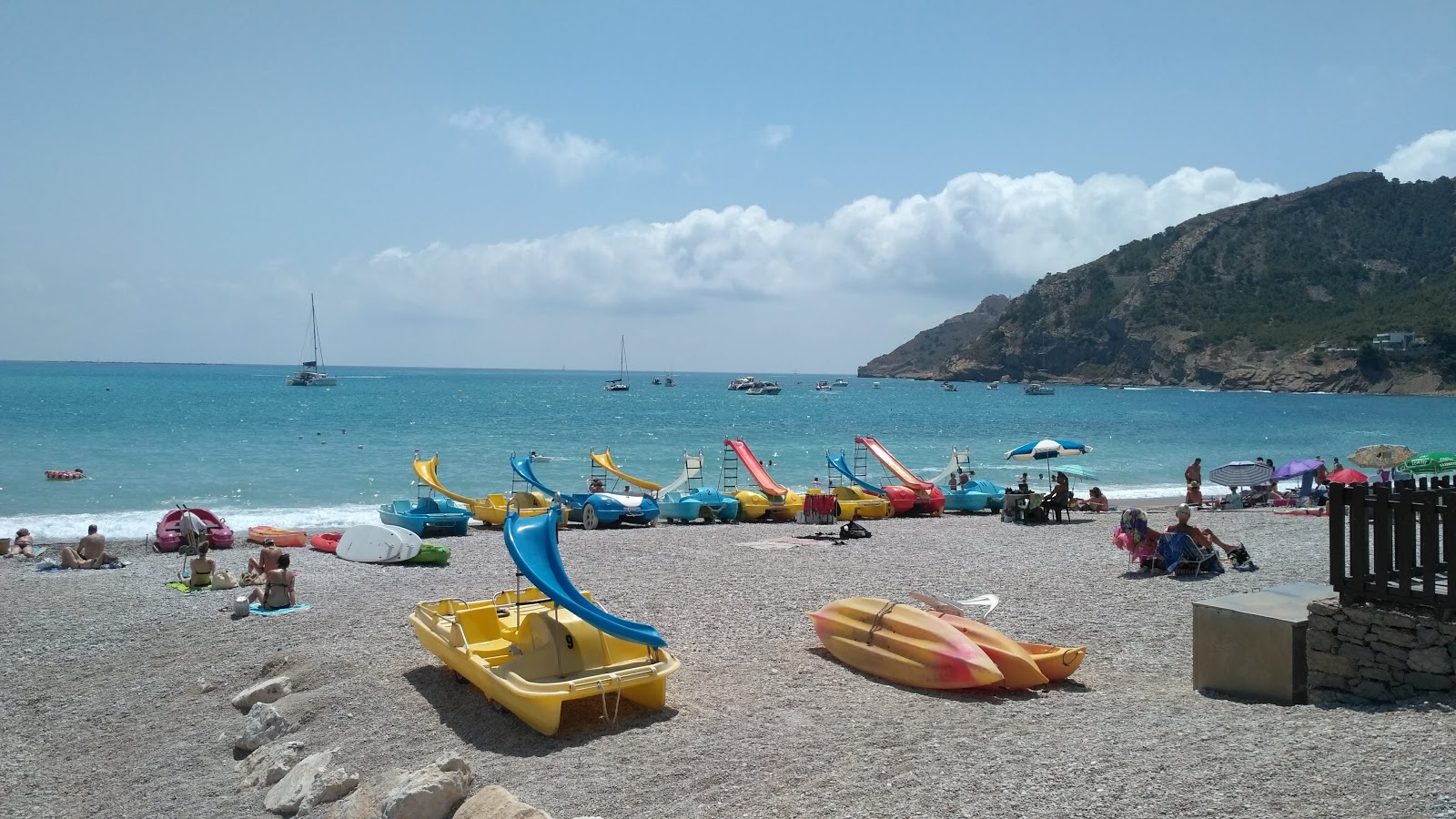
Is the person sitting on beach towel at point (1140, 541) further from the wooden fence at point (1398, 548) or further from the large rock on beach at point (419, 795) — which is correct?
the large rock on beach at point (419, 795)

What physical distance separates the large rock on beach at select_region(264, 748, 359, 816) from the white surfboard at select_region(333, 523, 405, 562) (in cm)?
879

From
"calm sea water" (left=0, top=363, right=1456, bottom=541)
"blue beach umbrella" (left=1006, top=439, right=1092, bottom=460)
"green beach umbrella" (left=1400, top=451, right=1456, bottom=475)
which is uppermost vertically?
"blue beach umbrella" (left=1006, top=439, right=1092, bottom=460)

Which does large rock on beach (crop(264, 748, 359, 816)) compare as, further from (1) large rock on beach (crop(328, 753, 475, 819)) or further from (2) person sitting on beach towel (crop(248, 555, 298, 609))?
(2) person sitting on beach towel (crop(248, 555, 298, 609))

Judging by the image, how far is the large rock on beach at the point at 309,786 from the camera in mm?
6648

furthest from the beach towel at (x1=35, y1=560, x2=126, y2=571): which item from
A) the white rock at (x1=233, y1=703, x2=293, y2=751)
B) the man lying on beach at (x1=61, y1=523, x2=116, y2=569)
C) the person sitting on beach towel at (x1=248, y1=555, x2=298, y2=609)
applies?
the white rock at (x1=233, y1=703, x2=293, y2=751)

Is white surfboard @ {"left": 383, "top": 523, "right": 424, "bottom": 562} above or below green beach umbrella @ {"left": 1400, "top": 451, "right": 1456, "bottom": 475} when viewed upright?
below

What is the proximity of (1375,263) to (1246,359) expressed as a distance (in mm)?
24067

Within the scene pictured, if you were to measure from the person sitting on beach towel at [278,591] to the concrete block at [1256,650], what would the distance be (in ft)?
32.5

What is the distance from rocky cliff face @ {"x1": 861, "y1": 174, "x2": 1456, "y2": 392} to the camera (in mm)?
108000

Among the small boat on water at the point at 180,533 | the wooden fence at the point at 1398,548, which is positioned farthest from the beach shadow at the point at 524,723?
the small boat on water at the point at 180,533

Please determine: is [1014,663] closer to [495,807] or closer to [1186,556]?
[495,807]

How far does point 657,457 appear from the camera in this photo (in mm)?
44688

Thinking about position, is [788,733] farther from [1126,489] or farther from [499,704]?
[1126,489]

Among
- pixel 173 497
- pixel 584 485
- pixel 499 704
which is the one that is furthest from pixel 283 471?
pixel 499 704
